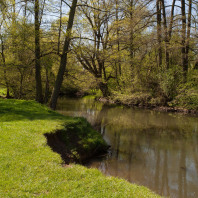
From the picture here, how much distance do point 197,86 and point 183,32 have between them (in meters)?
5.28

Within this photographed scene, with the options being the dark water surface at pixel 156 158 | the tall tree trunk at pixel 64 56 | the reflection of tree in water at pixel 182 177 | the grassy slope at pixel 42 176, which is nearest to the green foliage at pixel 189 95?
the dark water surface at pixel 156 158

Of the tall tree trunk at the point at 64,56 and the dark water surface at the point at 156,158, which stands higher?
the tall tree trunk at the point at 64,56

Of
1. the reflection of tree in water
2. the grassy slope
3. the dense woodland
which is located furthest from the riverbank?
the grassy slope

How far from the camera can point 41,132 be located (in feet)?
22.5

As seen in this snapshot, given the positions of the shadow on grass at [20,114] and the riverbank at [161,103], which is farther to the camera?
the riverbank at [161,103]

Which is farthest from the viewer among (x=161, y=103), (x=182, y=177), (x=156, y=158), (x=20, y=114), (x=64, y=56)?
(x=161, y=103)

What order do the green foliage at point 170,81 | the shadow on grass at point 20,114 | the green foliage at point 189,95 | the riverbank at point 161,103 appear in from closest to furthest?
1. the shadow on grass at point 20,114
2. the green foliage at point 189,95
3. the riverbank at point 161,103
4. the green foliage at point 170,81

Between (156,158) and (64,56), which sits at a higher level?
(64,56)

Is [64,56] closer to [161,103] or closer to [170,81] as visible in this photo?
[170,81]

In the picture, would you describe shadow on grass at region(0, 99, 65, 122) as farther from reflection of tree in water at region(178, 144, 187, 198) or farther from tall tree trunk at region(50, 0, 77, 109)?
reflection of tree in water at region(178, 144, 187, 198)

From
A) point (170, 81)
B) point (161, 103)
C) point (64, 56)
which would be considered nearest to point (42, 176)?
point (64, 56)

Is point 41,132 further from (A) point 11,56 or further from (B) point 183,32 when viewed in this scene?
(B) point 183,32

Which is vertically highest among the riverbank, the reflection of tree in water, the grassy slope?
the riverbank

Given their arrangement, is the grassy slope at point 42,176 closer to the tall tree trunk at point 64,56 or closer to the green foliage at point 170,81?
the tall tree trunk at point 64,56
